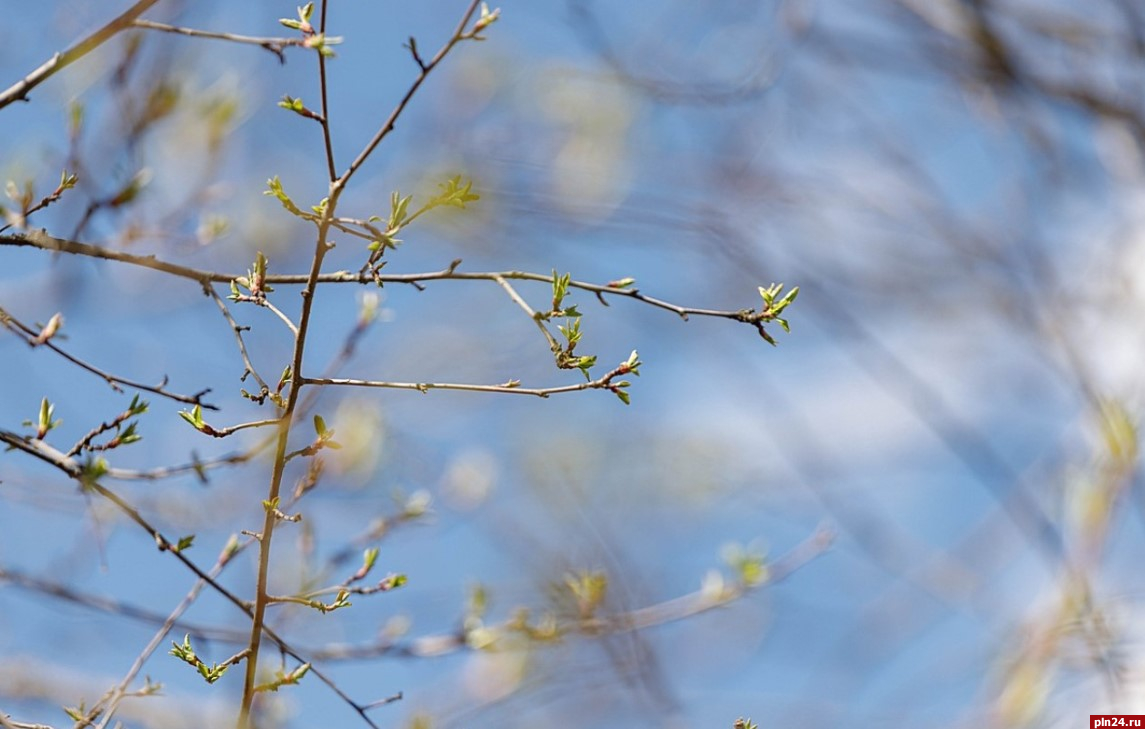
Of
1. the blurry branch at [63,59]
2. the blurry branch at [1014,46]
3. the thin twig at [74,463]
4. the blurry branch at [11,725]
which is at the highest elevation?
the blurry branch at [1014,46]

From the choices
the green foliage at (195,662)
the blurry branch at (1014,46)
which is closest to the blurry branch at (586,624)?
the green foliage at (195,662)

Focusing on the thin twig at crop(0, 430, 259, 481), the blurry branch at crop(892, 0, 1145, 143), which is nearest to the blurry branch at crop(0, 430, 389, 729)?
the thin twig at crop(0, 430, 259, 481)

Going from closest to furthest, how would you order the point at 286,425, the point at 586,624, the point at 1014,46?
the point at 286,425 → the point at 586,624 → the point at 1014,46

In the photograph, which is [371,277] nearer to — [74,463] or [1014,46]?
[74,463]

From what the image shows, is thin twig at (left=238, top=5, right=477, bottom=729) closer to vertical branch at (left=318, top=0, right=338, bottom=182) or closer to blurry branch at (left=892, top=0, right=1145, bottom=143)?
vertical branch at (left=318, top=0, right=338, bottom=182)

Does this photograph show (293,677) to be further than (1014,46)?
No

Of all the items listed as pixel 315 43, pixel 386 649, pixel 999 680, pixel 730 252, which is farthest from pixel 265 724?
pixel 730 252

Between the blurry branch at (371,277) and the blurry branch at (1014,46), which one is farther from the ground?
the blurry branch at (1014,46)

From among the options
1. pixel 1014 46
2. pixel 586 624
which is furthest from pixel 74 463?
pixel 1014 46

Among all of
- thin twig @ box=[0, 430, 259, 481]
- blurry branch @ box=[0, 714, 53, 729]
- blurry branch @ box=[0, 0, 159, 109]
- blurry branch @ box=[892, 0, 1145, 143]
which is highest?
blurry branch @ box=[892, 0, 1145, 143]

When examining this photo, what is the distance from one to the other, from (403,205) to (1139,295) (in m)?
4.14

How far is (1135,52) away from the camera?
12.3 ft

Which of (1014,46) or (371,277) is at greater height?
(1014,46)

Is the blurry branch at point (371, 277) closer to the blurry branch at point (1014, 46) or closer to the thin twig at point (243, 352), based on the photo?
the thin twig at point (243, 352)
